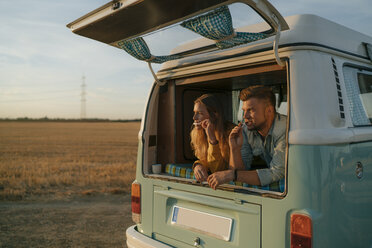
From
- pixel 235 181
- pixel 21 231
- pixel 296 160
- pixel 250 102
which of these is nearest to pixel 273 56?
pixel 250 102

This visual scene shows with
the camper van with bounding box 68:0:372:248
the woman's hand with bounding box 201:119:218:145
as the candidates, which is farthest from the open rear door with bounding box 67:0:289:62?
the woman's hand with bounding box 201:119:218:145

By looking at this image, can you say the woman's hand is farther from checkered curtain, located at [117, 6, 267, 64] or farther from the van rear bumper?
the van rear bumper

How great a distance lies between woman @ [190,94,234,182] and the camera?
2.89 metres

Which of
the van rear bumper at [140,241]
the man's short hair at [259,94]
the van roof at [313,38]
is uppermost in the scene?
the van roof at [313,38]

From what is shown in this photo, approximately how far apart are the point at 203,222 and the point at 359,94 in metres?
1.56

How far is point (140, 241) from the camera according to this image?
294 cm

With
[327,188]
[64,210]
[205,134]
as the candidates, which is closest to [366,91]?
[327,188]

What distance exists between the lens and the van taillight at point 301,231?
1.98m

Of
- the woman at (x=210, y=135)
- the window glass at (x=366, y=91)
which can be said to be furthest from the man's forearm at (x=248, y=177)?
the window glass at (x=366, y=91)

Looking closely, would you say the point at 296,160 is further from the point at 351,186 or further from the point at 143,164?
the point at 143,164

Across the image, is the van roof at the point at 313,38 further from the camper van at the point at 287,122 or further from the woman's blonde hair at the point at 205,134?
the woman's blonde hair at the point at 205,134

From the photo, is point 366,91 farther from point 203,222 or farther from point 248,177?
point 203,222

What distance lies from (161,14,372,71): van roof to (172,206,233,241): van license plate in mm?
1260

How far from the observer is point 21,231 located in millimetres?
5246
